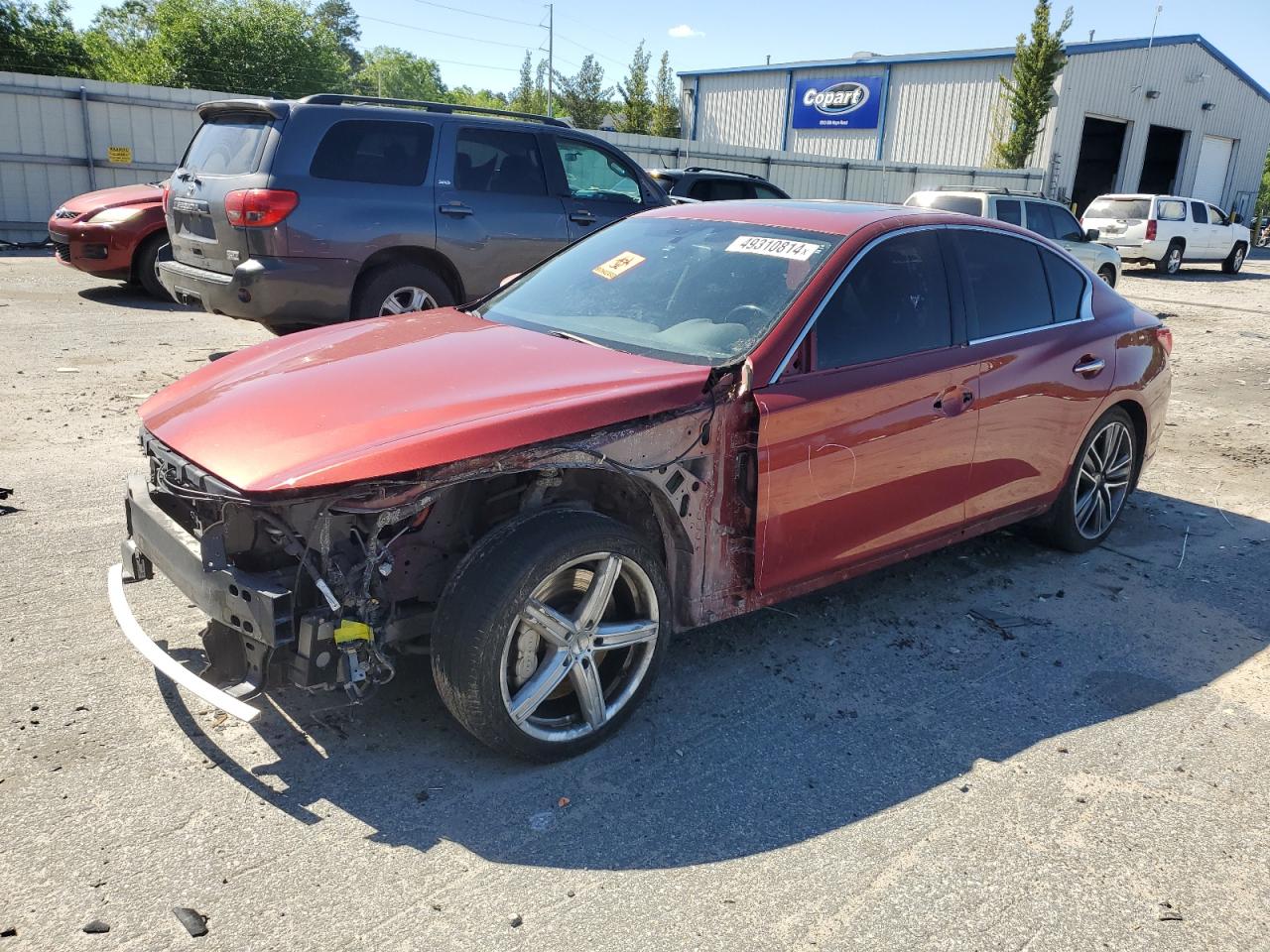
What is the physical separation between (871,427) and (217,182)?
569 centimetres

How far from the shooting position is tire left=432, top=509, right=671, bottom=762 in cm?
289

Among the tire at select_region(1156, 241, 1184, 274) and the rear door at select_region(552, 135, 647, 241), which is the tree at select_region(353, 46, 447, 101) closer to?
the tire at select_region(1156, 241, 1184, 274)

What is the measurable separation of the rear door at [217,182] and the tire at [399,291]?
851mm

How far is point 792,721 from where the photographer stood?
3504mm

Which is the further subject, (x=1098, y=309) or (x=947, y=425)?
(x=1098, y=309)

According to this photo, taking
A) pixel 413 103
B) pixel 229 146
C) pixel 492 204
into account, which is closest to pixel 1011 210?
pixel 492 204

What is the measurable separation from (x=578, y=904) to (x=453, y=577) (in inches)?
38.1

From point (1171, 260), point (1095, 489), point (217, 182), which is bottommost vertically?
point (1095, 489)

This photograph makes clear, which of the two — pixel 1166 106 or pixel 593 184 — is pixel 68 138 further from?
pixel 1166 106

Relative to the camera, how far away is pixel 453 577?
295 centimetres

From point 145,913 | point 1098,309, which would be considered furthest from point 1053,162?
point 145,913

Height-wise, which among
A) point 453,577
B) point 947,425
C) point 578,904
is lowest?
point 578,904

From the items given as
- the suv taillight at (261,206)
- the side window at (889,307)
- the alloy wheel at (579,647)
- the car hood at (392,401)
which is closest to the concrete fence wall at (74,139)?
the suv taillight at (261,206)

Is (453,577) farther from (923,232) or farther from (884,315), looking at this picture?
(923,232)
